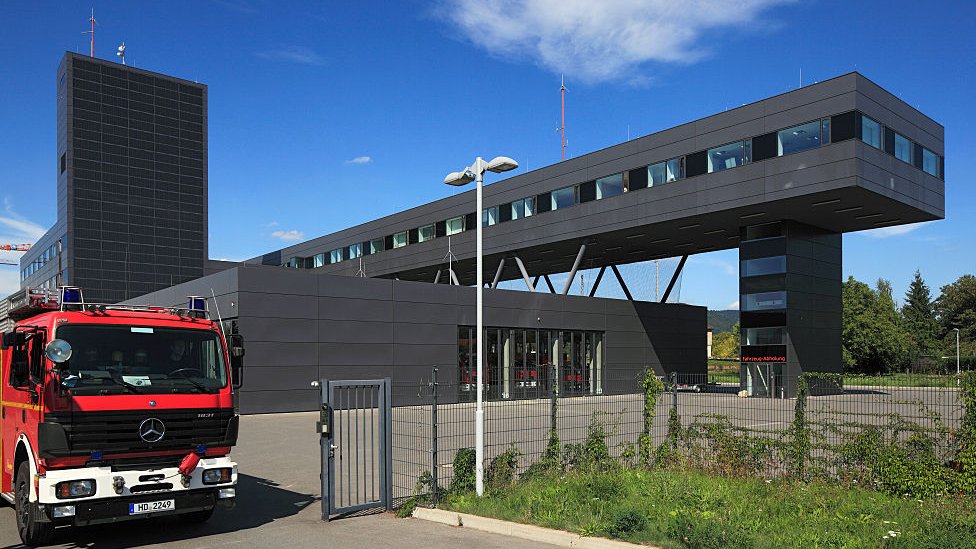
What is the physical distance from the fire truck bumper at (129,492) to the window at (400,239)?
158 ft

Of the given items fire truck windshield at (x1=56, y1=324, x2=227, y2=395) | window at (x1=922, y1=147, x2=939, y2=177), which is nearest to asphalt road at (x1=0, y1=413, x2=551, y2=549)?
fire truck windshield at (x1=56, y1=324, x2=227, y2=395)

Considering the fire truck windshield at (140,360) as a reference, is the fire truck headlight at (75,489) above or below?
below

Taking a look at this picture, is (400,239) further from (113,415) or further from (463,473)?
(113,415)

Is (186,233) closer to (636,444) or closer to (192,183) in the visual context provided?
(192,183)

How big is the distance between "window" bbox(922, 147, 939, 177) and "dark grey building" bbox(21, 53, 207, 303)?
59731 mm

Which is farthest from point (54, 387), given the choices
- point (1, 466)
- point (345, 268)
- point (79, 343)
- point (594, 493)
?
point (345, 268)

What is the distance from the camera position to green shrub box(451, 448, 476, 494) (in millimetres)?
11094

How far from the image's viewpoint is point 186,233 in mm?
70125

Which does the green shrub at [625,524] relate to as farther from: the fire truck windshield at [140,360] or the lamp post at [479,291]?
the fire truck windshield at [140,360]

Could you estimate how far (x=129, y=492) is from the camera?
8.30 metres

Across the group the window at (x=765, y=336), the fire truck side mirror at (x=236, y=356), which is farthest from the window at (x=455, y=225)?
the fire truck side mirror at (x=236, y=356)

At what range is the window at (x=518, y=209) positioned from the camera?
45.6 m

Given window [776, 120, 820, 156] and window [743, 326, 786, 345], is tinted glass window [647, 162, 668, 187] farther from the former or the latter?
window [743, 326, 786, 345]

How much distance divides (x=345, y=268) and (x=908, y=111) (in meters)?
44.3
